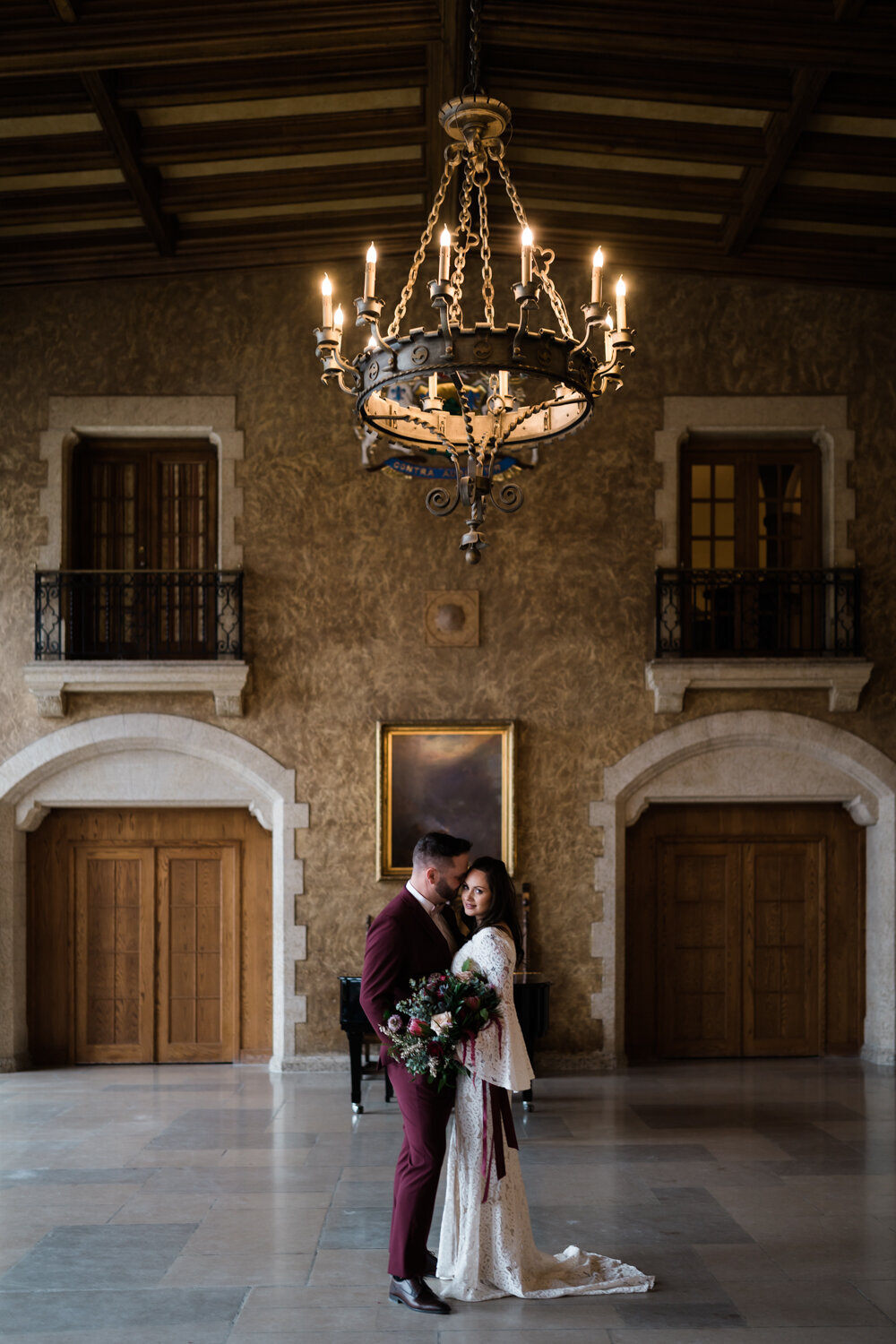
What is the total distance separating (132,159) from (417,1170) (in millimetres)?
6464

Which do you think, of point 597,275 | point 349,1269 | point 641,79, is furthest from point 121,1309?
point 641,79

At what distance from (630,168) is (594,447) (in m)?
2.04

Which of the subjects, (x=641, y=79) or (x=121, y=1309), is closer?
(x=121, y=1309)

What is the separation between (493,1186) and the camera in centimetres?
443

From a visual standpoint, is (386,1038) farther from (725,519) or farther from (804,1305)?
(725,519)

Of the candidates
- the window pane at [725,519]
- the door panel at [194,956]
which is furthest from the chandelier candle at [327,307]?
the door panel at [194,956]

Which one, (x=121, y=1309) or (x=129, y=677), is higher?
A: (x=129, y=677)

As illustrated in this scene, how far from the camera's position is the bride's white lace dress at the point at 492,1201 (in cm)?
445

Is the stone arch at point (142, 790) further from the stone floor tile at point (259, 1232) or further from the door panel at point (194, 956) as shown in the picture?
the stone floor tile at point (259, 1232)

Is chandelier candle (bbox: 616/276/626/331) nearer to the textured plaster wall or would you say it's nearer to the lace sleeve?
the lace sleeve

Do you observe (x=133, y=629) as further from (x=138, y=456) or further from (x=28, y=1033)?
(x=28, y=1033)

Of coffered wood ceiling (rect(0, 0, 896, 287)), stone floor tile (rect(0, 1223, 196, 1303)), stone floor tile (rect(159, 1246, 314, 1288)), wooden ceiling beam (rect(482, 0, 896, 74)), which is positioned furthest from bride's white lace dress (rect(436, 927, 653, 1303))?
coffered wood ceiling (rect(0, 0, 896, 287))

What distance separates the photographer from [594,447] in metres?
9.38

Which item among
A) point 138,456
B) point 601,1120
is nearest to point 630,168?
point 138,456
